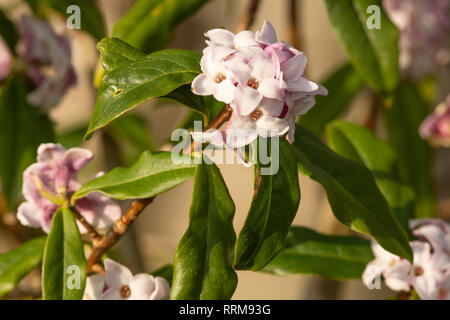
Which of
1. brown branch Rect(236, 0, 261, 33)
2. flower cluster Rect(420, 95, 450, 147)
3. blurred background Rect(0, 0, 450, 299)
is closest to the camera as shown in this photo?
brown branch Rect(236, 0, 261, 33)

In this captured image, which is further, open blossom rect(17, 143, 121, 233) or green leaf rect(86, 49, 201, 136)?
open blossom rect(17, 143, 121, 233)

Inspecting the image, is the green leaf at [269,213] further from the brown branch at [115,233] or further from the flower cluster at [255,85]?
the brown branch at [115,233]

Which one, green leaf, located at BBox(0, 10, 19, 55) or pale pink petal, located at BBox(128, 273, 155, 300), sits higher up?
green leaf, located at BBox(0, 10, 19, 55)

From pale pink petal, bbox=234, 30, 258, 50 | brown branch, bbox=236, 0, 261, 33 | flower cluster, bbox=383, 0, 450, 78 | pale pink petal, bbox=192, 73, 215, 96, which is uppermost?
flower cluster, bbox=383, 0, 450, 78

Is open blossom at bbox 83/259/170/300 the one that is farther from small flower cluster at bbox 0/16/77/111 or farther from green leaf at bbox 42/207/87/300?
small flower cluster at bbox 0/16/77/111

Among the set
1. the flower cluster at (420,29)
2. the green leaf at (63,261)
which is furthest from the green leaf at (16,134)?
the flower cluster at (420,29)

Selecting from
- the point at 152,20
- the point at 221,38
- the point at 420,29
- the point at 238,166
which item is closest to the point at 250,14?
the point at 152,20

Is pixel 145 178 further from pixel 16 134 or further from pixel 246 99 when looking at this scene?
pixel 16 134

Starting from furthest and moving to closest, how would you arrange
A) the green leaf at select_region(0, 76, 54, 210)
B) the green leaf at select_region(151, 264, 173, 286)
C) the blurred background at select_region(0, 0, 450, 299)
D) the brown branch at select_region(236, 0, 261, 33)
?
the blurred background at select_region(0, 0, 450, 299) < the green leaf at select_region(0, 76, 54, 210) < the brown branch at select_region(236, 0, 261, 33) < the green leaf at select_region(151, 264, 173, 286)

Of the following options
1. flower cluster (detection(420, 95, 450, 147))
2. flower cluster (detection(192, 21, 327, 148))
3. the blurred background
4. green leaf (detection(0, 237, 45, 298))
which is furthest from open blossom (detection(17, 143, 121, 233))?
the blurred background
